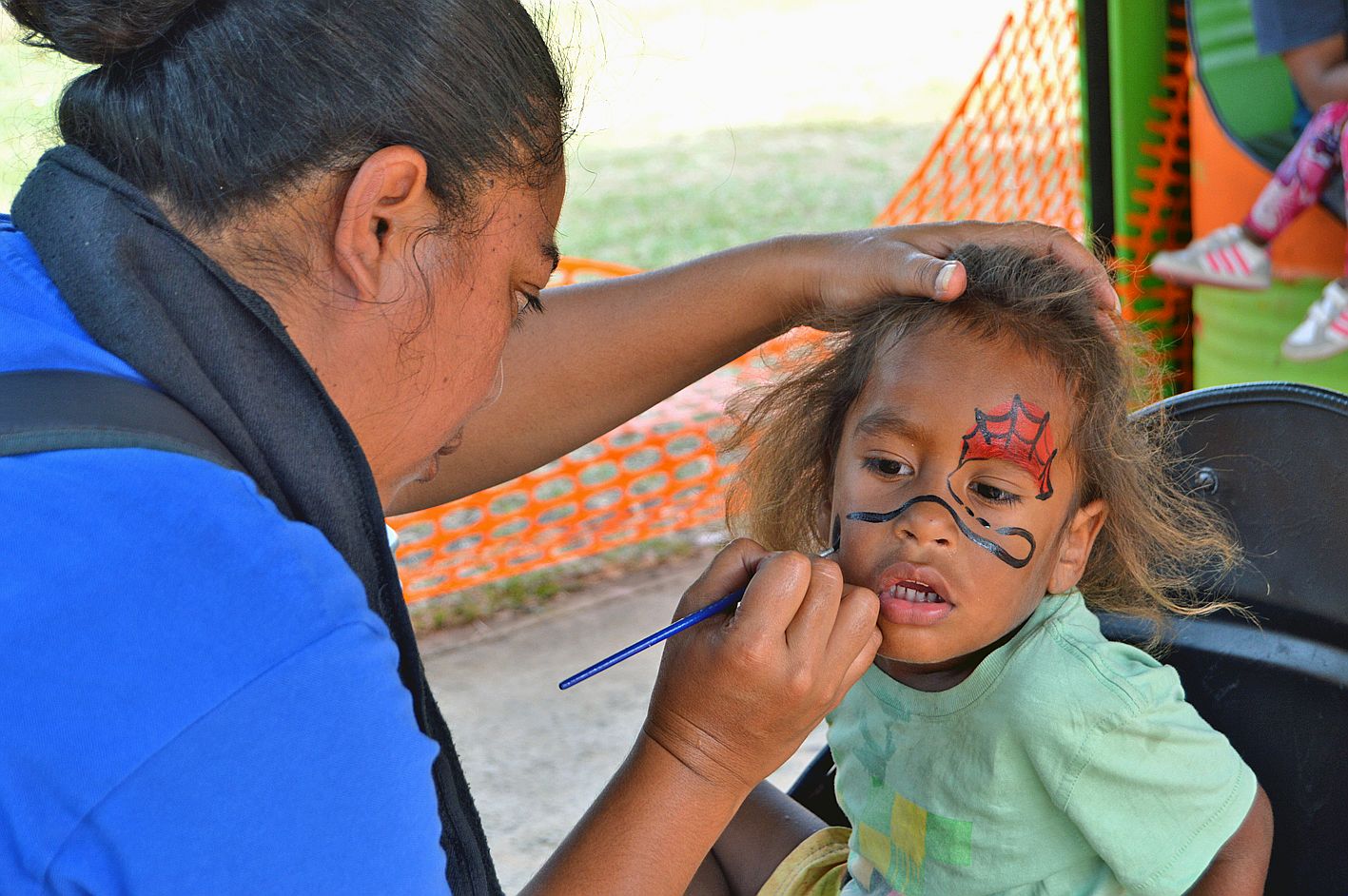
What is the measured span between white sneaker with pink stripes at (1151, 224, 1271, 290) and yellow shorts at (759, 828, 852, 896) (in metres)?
1.90

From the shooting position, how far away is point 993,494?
1498 mm

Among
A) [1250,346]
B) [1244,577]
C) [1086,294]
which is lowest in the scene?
[1250,346]

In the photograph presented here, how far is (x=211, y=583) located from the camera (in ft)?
2.86

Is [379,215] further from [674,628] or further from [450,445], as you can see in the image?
[674,628]

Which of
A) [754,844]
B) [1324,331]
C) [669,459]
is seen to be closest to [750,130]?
[669,459]

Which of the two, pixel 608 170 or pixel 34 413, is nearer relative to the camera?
pixel 34 413

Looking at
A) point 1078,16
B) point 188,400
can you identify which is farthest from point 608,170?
point 188,400

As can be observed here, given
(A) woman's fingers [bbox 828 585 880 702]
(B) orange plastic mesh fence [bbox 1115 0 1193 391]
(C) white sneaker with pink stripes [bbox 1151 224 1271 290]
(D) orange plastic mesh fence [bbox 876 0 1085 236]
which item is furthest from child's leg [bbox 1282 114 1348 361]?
(A) woman's fingers [bbox 828 585 880 702]

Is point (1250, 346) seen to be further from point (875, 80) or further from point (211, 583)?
point (875, 80)

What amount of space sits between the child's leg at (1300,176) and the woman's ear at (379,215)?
2435 millimetres

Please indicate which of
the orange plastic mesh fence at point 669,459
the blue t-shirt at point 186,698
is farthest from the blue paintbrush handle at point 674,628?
the orange plastic mesh fence at point 669,459

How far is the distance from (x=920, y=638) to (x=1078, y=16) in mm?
2350

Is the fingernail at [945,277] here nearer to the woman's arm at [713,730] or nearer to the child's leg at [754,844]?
the woman's arm at [713,730]

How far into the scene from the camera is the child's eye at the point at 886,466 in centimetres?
152
